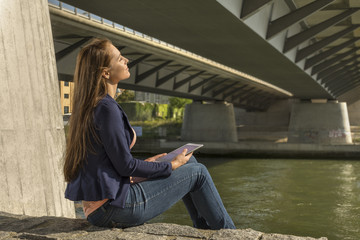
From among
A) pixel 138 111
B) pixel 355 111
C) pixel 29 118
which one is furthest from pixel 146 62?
pixel 355 111

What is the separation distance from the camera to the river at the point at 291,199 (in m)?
12.9

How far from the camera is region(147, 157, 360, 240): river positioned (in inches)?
506

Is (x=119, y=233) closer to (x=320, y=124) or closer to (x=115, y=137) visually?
(x=115, y=137)

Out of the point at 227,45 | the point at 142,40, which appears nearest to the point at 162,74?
the point at 142,40

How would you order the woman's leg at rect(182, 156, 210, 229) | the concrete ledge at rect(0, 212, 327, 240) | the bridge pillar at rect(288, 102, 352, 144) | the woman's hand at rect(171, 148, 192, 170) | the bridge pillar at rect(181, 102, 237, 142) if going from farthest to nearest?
the bridge pillar at rect(181, 102, 237, 142)
the bridge pillar at rect(288, 102, 352, 144)
the woman's leg at rect(182, 156, 210, 229)
the woman's hand at rect(171, 148, 192, 170)
the concrete ledge at rect(0, 212, 327, 240)

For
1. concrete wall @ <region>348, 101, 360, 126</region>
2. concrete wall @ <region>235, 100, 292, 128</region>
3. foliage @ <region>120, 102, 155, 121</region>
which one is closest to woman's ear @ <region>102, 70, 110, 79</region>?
foliage @ <region>120, 102, 155, 121</region>

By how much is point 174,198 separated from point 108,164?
586mm

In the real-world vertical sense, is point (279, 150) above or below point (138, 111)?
below

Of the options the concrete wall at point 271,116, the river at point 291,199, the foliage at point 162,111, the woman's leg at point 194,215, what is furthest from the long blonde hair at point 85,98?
the foliage at point 162,111

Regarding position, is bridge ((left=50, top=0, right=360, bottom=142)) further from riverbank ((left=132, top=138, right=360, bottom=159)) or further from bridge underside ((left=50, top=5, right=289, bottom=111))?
riverbank ((left=132, top=138, right=360, bottom=159))

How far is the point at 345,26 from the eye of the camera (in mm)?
16516

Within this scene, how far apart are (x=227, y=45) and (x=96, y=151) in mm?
10731

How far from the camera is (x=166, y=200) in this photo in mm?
3531

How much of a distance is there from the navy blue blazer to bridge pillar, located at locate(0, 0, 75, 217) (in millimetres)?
1891
